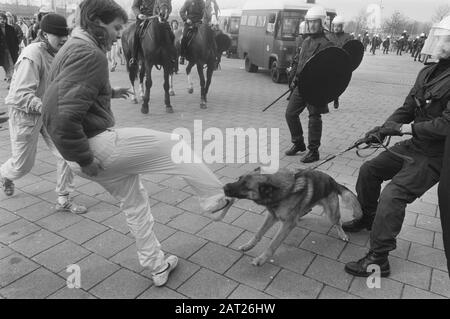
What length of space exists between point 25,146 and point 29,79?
71cm

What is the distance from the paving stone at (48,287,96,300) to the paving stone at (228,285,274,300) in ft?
3.43

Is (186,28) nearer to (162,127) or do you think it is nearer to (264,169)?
(162,127)

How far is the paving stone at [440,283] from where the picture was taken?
2883mm

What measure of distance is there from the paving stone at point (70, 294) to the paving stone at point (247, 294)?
1045 millimetres

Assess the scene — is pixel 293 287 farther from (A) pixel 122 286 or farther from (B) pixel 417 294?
(A) pixel 122 286

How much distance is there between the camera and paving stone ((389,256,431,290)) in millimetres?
2980

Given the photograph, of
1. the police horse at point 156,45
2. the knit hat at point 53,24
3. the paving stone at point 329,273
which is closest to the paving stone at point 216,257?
the paving stone at point 329,273

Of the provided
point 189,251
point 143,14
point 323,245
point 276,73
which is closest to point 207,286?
point 189,251

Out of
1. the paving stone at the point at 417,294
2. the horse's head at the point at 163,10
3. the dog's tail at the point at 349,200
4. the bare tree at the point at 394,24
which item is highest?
the bare tree at the point at 394,24

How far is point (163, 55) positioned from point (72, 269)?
6.36 m

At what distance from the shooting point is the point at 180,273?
298 centimetres

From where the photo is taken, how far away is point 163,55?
843 cm

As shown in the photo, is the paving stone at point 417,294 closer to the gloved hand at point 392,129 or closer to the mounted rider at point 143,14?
the gloved hand at point 392,129
